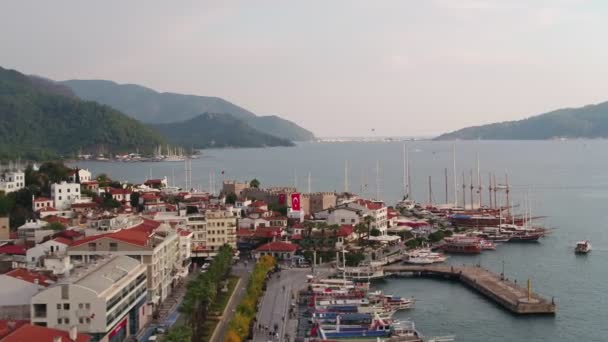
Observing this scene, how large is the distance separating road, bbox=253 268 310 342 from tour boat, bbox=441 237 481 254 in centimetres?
1070

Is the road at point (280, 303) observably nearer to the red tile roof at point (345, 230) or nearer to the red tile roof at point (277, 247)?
the red tile roof at point (277, 247)

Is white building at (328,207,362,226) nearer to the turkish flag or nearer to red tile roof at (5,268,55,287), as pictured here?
the turkish flag

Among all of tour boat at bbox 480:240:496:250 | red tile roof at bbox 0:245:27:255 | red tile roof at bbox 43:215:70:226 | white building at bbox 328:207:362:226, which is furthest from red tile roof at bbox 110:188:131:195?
tour boat at bbox 480:240:496:250

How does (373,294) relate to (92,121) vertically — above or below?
A: below

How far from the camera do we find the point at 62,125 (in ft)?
464

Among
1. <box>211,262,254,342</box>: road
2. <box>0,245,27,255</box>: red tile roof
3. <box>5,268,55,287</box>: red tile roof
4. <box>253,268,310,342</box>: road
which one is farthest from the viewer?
<box>0,245,27,255</box>: red tile roof

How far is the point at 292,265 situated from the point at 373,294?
634cm

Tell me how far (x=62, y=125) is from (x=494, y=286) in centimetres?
12395

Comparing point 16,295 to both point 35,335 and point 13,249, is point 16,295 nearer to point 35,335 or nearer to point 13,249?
point 35,335

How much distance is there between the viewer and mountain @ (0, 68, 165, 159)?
13312 centimetres

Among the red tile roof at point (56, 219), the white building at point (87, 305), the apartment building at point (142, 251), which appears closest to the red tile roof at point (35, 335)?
the white building at point (87, 305)

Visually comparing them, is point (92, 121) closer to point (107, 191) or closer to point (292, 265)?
point (107, 191)

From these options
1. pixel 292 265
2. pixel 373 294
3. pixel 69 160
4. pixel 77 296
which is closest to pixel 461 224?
pixel 292 265

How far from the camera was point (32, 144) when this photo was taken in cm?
12888
